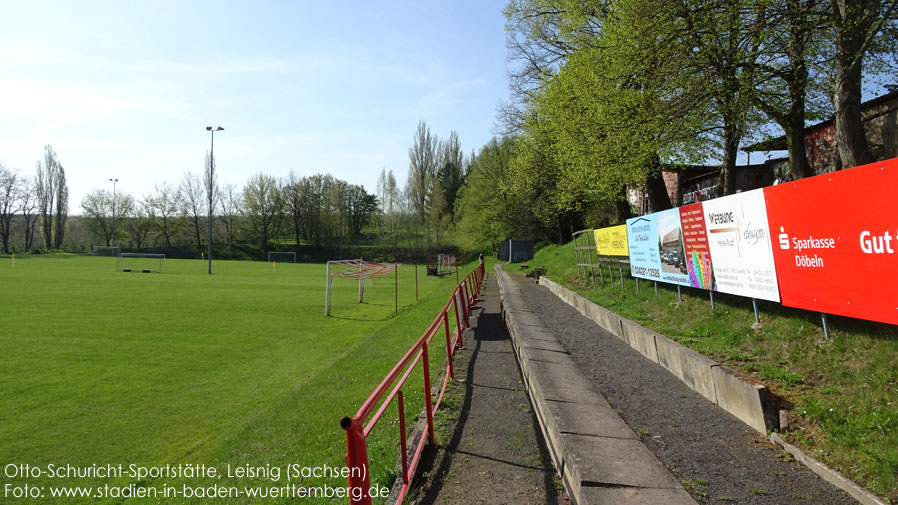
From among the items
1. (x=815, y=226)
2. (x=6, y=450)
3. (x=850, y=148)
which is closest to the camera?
(x=815, y=226)

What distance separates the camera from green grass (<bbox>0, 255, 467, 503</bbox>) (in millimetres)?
7043

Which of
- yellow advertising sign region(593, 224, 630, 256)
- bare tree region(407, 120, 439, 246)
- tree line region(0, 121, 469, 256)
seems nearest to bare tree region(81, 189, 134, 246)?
tree line region(0, 121, 469, 256)

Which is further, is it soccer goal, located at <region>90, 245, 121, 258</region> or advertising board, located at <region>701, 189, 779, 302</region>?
soccer goal, located at <region>90, 245, 121, 258</region>

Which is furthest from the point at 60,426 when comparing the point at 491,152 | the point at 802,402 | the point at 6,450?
the point at 491,152

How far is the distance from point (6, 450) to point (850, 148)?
1421 centimetres

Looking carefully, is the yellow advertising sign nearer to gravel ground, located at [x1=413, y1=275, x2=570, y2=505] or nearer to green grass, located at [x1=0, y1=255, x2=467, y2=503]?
green grass, located at [x1=0, y1=255, x2=467, y2=503]

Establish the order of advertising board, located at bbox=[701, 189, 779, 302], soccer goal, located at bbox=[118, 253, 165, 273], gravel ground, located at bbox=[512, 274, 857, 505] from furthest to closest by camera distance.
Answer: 1. soccer goal, located at bbox=[118, 253, 165, 273]
2. advertising board, located at bbox=[701, 189, 779, 302]
3. gravel ground, located at bbox=[512, 274, 857, 505]

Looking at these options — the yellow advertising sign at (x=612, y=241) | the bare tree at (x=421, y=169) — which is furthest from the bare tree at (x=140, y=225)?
the yellow advertising sign at (x=612, y=241)

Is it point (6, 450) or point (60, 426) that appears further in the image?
point (60, 426)

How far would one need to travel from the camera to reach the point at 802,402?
5086 mm

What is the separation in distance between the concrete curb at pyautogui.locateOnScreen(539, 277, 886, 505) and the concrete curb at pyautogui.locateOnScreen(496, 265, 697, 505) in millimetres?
285

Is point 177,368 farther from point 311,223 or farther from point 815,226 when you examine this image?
point 311,223

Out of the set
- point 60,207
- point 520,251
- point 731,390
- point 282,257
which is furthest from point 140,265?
point 731,390

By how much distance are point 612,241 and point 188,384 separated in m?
12.3
